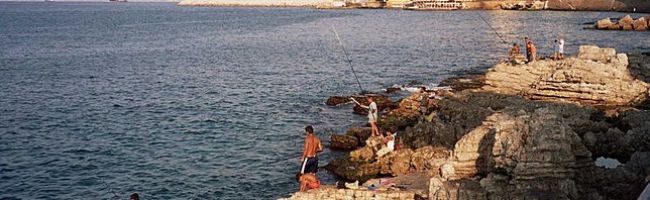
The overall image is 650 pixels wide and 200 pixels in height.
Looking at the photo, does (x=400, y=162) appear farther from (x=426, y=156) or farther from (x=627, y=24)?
(x=627, y=24)

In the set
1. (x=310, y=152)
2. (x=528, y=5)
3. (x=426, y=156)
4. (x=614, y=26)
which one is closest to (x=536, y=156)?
(x=310, y=152)

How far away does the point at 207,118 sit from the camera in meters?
34.6

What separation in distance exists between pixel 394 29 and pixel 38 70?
5986cm

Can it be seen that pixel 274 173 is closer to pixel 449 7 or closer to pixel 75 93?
pixel 75 93

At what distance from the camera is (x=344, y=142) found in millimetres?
26484

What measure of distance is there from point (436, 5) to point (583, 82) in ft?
503

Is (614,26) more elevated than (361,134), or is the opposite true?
(361,134)

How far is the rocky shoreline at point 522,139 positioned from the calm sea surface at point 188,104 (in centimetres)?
347

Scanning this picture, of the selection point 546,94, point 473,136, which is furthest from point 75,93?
point 473,136

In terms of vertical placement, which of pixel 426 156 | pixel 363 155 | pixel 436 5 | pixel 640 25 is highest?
pixel 426 156

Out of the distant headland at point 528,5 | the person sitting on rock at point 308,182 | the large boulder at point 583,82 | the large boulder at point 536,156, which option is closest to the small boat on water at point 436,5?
the distant headland at point 528,5

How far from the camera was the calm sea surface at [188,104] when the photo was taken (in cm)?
2427

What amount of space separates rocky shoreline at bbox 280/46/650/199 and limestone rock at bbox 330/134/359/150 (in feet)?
0.14

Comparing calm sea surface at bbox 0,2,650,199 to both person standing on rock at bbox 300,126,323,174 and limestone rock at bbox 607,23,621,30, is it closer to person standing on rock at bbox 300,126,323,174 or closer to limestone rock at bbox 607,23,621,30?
person standing on rock at bbox 300,126,323,174
